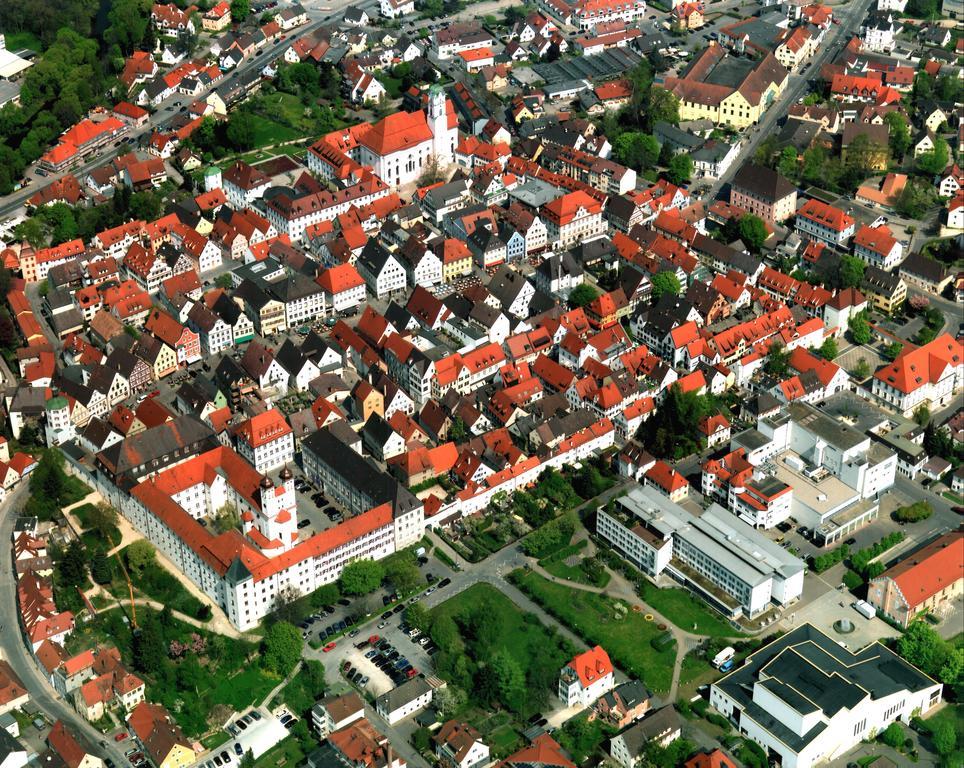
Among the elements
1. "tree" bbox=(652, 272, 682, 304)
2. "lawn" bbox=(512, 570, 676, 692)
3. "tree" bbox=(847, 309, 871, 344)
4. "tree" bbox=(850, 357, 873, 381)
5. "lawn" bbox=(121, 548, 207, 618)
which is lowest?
"lawn" bbox=(121, 548, 207, 618)

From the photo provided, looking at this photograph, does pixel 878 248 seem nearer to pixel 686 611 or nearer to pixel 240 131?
pixel 686 611

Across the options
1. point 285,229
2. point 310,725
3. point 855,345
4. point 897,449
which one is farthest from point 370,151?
point 310,725

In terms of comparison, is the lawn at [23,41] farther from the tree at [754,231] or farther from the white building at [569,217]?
the tree at [754,231]

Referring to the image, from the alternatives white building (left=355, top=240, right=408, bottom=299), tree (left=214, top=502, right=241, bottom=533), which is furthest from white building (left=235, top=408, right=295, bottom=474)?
white building (left=355, top=240, right=408, bottom=299)

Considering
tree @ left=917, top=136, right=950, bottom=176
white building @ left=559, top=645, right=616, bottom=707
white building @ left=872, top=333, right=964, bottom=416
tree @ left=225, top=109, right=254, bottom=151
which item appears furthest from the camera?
tree @ left=225, top=109, right=254, bottom=151

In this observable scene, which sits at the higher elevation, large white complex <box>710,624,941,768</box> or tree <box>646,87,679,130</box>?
tree <box>646,87,679,130</box>

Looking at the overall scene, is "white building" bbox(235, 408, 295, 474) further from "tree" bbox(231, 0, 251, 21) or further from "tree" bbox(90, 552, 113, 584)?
"tree" bbox(231, 0, 251, 21)
